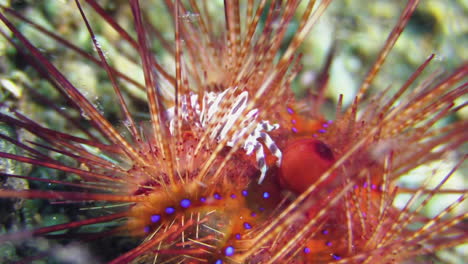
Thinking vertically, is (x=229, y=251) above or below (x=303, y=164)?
below

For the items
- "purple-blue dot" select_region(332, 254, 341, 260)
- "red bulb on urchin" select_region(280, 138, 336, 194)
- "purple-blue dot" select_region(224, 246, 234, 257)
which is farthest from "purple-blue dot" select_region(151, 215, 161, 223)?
"purple-blue dot" select_region(332, 254, 341, 260)

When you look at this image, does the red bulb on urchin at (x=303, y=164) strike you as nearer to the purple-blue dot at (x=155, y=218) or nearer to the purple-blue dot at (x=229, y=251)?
the purple-blue dot at (x=229, y=251)

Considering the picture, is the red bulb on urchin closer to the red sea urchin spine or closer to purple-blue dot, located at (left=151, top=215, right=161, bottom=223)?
the red sea urchin spine

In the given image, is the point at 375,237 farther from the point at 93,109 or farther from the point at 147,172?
the point at 93,109

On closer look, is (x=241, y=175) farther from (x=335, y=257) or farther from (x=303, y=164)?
(x=335, y=257)

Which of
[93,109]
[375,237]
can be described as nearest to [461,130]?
[375,237]

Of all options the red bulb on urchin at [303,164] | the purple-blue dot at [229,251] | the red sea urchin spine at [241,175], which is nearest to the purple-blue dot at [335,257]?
the red sea urchin spine at [241,175]

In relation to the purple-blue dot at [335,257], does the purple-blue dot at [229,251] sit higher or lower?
lower

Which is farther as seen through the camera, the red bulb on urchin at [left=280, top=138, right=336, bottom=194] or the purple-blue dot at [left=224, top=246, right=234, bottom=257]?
the red bulb on urchin at [left=280, top=138, right=336, bottom=194]

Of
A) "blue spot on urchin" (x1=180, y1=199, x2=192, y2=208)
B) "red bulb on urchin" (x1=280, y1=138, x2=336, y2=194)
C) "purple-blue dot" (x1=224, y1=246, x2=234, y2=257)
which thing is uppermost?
"red bulb on urchin" (x1=280, y1=138, x2=336, y2=194)

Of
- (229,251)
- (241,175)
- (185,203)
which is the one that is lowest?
(229,251)

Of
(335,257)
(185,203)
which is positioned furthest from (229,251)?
(335,257)

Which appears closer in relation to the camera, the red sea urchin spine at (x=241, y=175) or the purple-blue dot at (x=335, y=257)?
the red sea urchin spine at (x=241, y=175)
